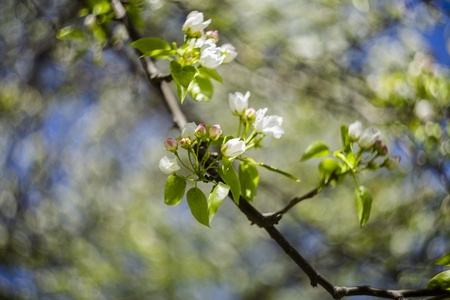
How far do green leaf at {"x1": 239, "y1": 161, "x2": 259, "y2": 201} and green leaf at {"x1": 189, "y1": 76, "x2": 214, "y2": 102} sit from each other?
152 mm

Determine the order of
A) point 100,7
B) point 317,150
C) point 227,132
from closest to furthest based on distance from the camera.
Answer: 1. point 317,150
2. point 100,7
3. point 227,132

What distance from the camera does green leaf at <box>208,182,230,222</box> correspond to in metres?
0.67

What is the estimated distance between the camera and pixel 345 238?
281 cm

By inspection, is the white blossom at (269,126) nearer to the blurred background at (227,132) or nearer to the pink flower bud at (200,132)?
the pink flower bud at (200,132)

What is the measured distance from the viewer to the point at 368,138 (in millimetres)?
A: 893

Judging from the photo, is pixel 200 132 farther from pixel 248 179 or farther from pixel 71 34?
pixel 71 34

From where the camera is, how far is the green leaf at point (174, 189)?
0.70 meters

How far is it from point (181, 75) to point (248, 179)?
24 cm

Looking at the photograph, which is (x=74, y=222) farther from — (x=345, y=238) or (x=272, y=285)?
(x=345, y=238)

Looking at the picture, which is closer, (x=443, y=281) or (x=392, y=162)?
(x=443, y=281)

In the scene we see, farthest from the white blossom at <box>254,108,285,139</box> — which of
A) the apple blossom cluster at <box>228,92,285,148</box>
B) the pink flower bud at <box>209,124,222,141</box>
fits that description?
the pink flower bud at <box>209,124,222,141</box>

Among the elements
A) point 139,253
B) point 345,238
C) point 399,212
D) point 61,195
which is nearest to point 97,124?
point 61,195

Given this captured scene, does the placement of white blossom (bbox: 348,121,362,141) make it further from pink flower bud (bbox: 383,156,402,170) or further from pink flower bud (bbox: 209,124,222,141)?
pink flower bud (bbox: 209,124,222,141)

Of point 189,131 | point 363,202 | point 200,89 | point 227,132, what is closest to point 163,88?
point 200,89
